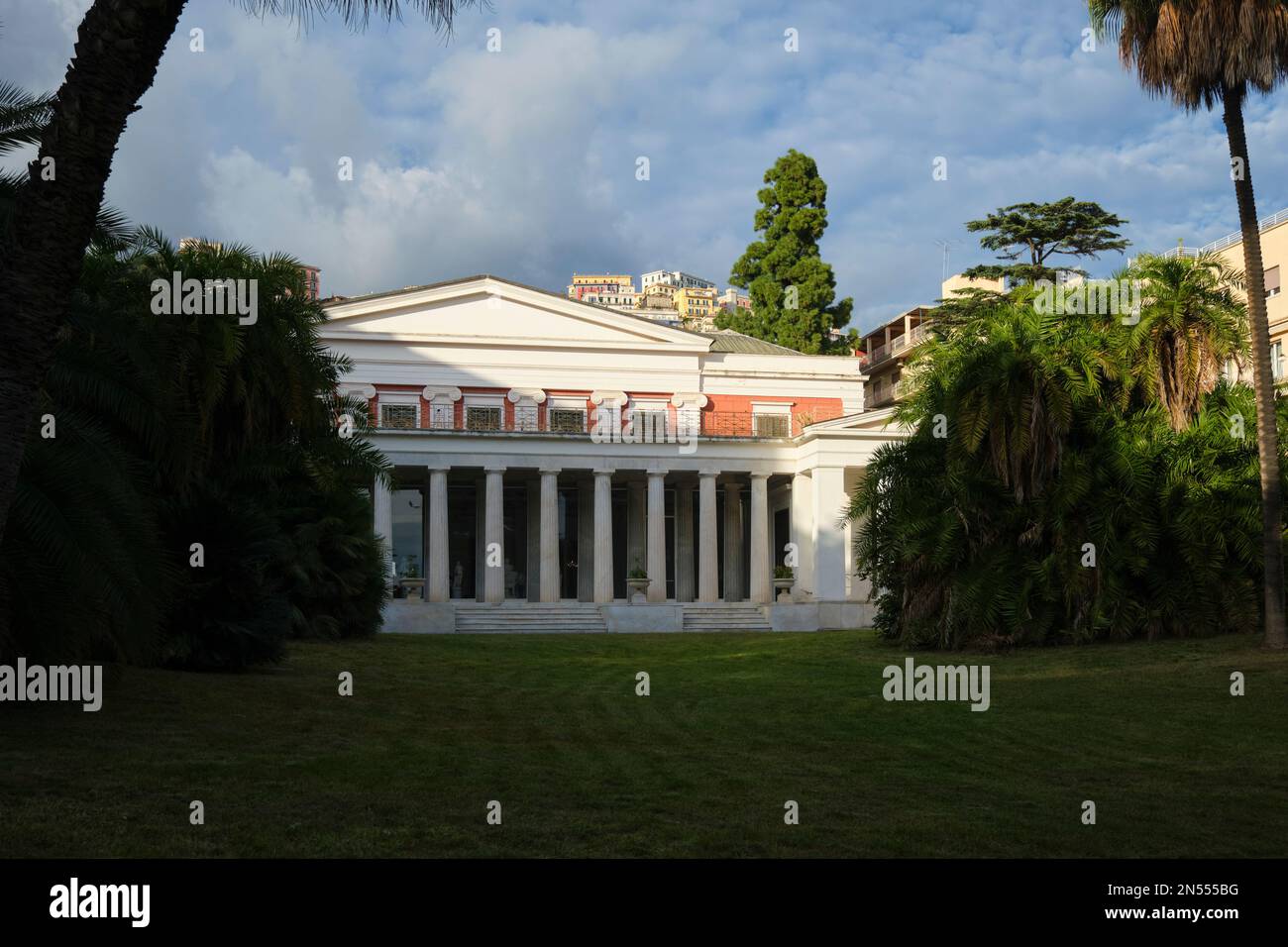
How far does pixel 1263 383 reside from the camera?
62.3 feet

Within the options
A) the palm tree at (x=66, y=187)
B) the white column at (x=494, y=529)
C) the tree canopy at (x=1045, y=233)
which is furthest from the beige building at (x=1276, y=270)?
the palm tree at (x=66, y=187)

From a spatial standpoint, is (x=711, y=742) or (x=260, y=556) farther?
(x=260, y=556)

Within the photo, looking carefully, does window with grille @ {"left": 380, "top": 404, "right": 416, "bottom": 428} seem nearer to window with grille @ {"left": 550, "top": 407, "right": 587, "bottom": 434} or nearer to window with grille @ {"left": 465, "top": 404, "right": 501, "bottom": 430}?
window with grille @ {"left": 465, "top": 404, "right": 501, "bottom": 430}

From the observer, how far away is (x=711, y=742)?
12.5 metres

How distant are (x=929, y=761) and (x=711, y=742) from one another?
2.32 meters

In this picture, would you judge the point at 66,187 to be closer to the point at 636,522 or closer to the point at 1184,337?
the point at 1184,337

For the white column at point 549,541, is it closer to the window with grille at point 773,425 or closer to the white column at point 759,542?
the white column at point 759,542

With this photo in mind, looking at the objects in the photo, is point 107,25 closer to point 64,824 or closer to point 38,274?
point 38,274

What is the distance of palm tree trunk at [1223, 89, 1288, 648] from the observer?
18828 millimetres

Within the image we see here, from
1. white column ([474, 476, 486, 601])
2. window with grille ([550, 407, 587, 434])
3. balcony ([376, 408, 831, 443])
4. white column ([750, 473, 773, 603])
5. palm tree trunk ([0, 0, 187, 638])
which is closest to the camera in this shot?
palm tree trunk ([0, 0, 187, 638])

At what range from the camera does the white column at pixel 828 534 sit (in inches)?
1590

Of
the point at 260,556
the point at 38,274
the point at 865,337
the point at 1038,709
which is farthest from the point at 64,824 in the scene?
the point at 865,337

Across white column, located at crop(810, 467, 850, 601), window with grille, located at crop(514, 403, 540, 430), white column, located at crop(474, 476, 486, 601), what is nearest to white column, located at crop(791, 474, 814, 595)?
white column, located at crop(810, 467, 850, 601)

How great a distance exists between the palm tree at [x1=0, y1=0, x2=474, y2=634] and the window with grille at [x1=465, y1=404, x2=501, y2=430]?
134 feet
